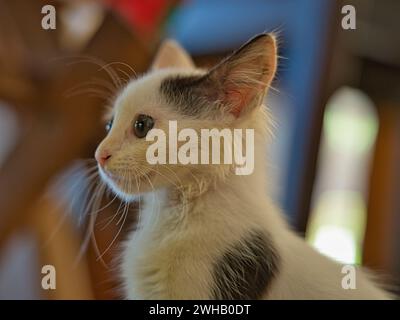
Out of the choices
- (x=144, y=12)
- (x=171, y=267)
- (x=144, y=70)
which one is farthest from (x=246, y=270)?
(x=144, y=12)

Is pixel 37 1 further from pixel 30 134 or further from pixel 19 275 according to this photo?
pixel 19 275

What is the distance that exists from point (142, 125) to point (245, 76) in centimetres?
10

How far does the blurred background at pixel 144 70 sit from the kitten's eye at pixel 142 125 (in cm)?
9

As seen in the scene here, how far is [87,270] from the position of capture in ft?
2.04

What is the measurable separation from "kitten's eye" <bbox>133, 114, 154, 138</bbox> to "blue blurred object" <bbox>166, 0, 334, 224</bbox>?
0.22 metres

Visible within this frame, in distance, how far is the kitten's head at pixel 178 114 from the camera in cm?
45

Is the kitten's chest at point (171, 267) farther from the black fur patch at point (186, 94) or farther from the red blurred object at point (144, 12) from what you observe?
the red blurred object at point (144, 12)

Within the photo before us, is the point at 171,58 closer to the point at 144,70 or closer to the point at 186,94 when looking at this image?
the point at 144,70

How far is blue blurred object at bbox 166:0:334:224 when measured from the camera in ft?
2.24

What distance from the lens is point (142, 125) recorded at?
1.55ft

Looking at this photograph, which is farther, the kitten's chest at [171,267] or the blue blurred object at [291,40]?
the blue blurred object at [291,40]

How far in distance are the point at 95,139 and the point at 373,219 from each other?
1.37 ft

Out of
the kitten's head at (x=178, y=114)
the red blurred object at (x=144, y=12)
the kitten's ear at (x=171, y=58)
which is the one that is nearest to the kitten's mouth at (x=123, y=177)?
the kitten's head at (x=178, y=114)
